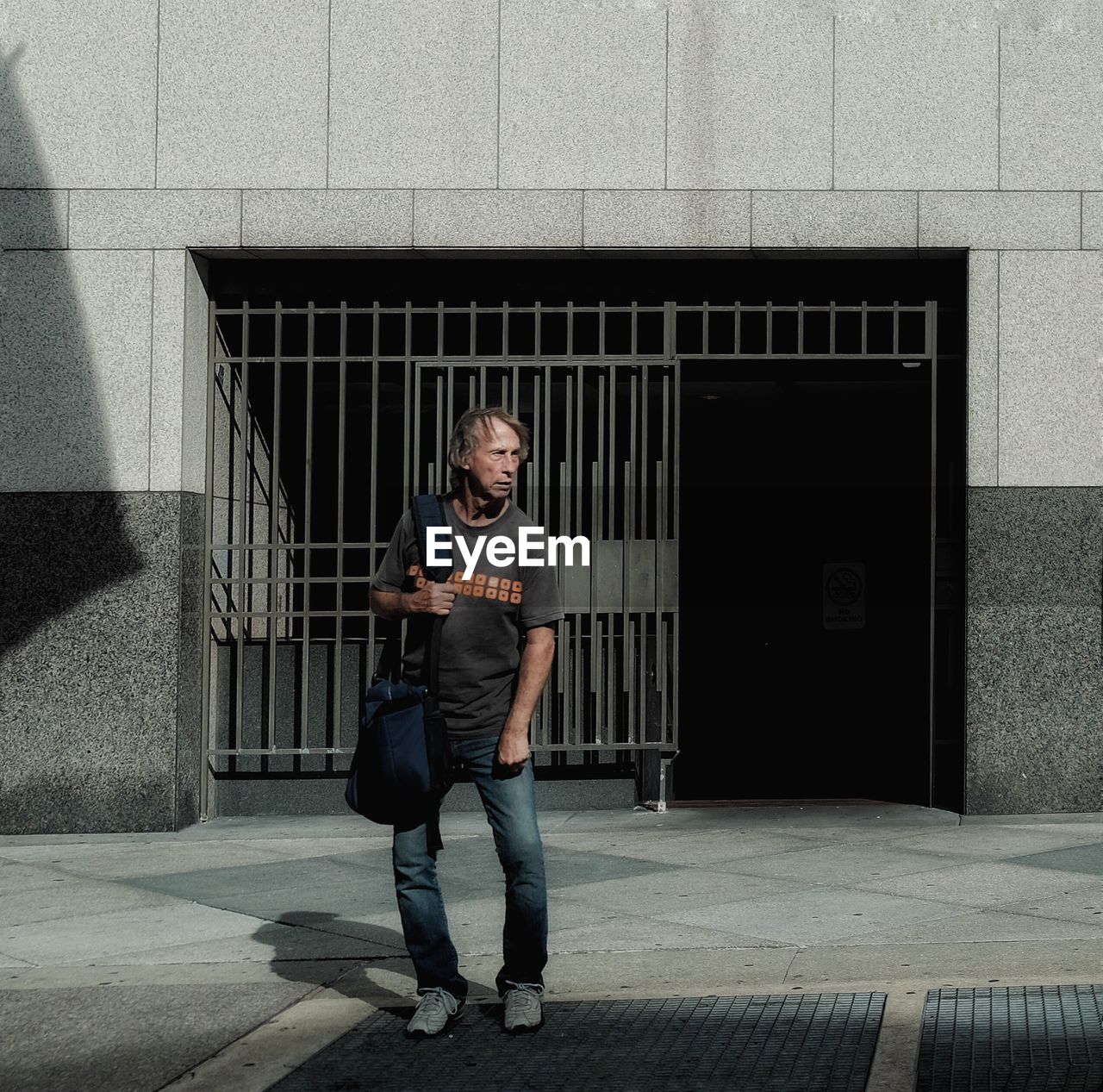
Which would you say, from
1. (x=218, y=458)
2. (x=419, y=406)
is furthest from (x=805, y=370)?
(x=218, y=458)

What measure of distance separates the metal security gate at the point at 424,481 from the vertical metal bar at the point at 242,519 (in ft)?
0.05

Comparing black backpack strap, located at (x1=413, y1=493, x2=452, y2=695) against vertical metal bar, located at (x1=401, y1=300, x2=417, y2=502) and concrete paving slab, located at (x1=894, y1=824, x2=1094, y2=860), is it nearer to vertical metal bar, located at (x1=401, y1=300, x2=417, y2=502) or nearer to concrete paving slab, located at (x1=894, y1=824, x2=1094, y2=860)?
concrete paving slab, located at (x1=894, y1=824, x2=1094, y2=860)

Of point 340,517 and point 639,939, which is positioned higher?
point 340,517

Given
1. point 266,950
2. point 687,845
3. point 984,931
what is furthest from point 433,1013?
point 687,845

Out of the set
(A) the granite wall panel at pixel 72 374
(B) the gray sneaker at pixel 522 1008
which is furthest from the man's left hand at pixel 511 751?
(A) the granite wall panel at pixel 72 374

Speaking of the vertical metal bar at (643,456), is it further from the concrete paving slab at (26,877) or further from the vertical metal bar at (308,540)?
the concrete paving slab at (26,877)

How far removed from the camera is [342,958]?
6.04 meters

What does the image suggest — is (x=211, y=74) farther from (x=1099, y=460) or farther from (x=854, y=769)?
(x=854, y=769)

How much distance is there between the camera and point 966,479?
9.32m

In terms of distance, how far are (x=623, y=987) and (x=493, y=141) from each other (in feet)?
17.9

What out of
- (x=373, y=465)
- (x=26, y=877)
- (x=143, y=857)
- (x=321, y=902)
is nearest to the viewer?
(x=321, y=902)

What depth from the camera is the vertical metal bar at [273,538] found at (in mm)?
9570

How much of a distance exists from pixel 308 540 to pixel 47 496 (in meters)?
1.50

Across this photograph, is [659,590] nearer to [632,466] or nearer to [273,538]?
[632,466]
